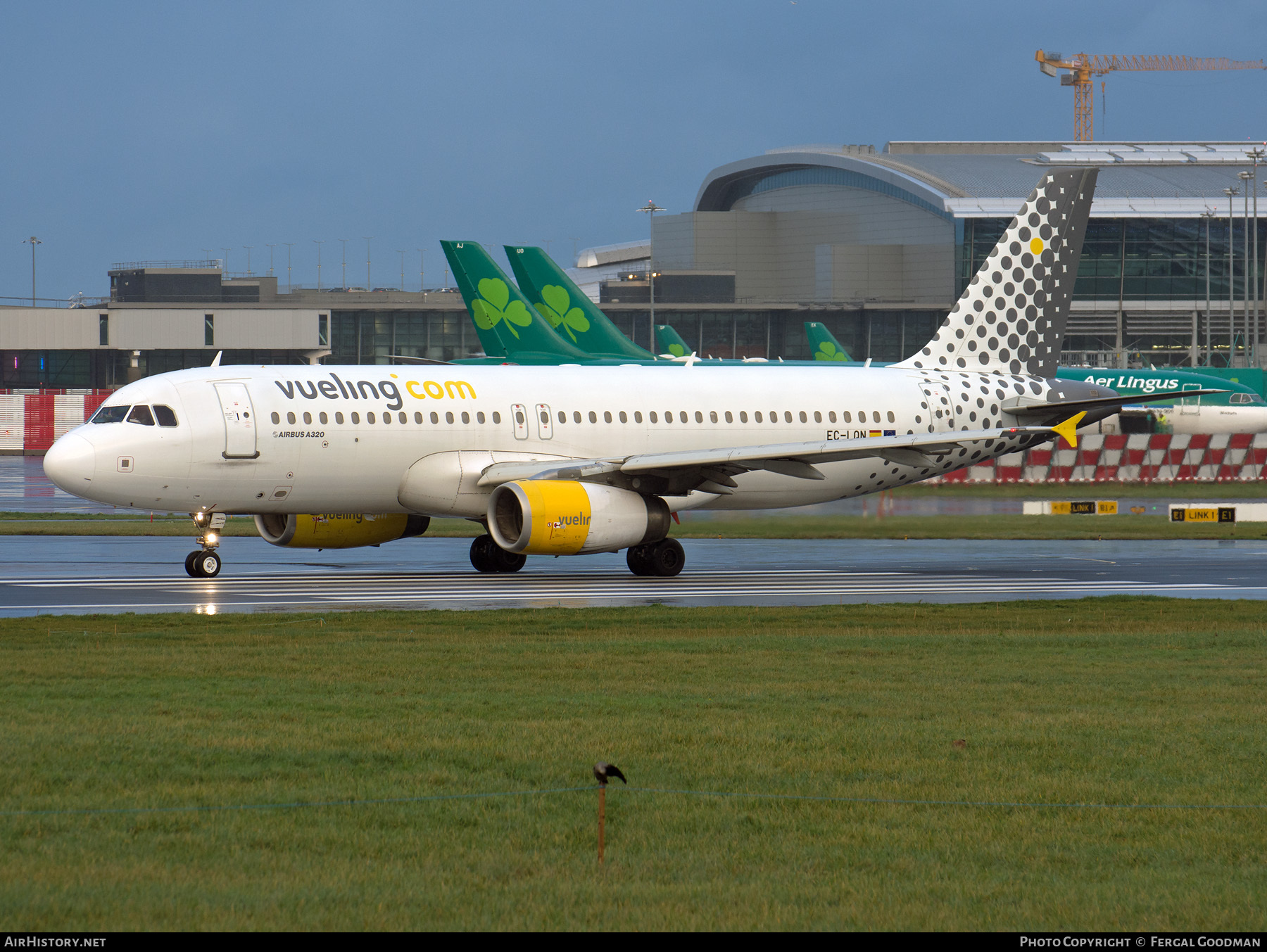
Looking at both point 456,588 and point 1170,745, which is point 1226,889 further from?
point 456,588

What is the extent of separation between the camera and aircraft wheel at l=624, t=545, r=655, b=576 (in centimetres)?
2872

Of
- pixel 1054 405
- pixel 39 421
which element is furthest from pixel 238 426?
pixel 39 421

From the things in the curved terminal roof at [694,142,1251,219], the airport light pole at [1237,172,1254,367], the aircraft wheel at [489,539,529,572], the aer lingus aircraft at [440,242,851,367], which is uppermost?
the curved terminal roof at [694,142,1251,219]

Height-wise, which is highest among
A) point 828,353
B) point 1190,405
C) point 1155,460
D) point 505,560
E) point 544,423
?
point 828,353

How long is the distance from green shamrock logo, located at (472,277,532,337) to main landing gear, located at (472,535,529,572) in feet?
74.9

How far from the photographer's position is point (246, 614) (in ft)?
67.2

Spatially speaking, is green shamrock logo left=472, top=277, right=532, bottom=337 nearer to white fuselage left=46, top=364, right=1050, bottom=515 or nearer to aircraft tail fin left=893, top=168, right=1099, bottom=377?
aircraft tail fin left=893, top=168, right=1099, bottom=377

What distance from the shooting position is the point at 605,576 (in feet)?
95.8

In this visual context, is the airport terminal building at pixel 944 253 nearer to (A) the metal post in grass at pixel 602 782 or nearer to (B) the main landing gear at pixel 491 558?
(B) the main landing gear at pixel 491 558

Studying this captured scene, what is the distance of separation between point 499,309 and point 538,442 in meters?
23.0

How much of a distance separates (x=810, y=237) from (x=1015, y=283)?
117921mm

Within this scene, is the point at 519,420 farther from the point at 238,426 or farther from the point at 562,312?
the point at 562,312

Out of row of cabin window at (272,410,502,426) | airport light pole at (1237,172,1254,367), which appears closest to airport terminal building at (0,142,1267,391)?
airport light pole at (1237,172,1254,367)

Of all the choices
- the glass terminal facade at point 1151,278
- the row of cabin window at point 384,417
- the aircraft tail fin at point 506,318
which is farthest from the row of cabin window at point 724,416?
the glass terminal facade at point 1151,278
